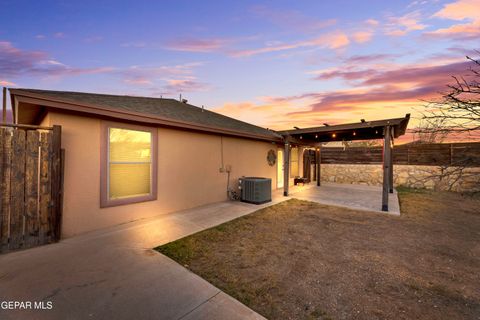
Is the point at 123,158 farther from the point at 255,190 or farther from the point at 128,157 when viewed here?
the point at 255,190

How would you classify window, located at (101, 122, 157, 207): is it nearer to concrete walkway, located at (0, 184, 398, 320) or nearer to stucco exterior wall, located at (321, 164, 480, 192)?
concrete walkway, located at (0, 184, 398, 320)

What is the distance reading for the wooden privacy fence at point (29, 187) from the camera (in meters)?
3.21

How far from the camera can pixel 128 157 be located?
16.1 ft

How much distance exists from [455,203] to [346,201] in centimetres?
438

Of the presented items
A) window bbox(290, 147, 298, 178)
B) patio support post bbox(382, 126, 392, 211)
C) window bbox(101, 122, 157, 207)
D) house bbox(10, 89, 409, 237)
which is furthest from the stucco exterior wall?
window bbox(101, 122, 157, 207)

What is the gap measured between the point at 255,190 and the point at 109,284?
5.23 metres

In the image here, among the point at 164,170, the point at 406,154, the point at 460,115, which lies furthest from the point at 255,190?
the point at 406,154

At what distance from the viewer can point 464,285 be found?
2713 mm

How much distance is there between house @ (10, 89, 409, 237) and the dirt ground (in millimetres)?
1970

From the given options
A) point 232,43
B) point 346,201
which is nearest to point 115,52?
point 232,43

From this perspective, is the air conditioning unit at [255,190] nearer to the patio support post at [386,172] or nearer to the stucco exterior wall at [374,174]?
the patio support post at [386,172]

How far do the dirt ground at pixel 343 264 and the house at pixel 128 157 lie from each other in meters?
1.97

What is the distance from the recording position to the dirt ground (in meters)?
2.27

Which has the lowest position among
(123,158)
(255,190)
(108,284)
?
(108,284)
